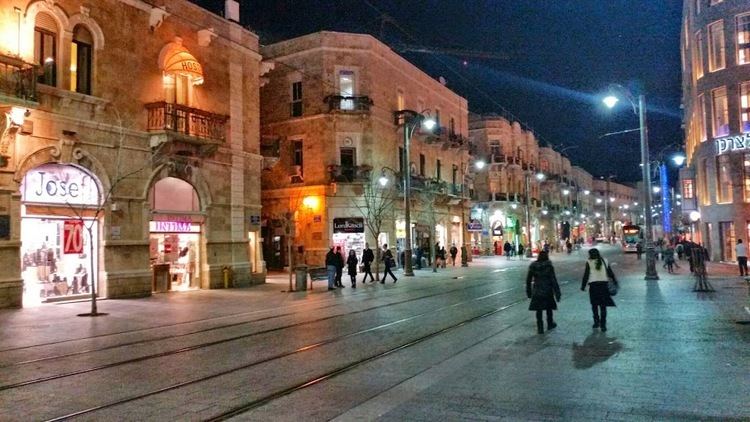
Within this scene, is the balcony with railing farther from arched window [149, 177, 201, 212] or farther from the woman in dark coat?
the woman in dark coat

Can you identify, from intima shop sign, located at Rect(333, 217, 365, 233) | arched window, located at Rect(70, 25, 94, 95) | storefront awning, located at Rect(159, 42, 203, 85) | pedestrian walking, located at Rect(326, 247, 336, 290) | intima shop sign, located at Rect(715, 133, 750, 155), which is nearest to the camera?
arched window, located at Rect(70, 25, 94, 95)

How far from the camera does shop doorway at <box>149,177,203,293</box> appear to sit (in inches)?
885

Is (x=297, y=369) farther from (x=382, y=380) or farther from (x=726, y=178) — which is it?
(x=726, y=178)

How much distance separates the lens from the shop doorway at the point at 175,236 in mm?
22484

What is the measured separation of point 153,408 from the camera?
6.84 meters

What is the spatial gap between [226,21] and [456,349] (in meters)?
20.4

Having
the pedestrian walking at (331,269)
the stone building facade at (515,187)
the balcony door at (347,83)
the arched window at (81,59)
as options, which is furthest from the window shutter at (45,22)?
the stone building facade at (515,187)

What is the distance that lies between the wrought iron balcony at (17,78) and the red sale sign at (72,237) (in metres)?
4.34

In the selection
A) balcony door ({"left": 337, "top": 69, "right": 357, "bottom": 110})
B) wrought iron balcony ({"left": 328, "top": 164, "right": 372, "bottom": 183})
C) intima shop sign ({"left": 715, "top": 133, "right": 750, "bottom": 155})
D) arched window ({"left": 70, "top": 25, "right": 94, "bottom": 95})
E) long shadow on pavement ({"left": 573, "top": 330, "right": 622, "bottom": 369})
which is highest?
balcony door ({"left": 337, "top": 69, "right": 357, "bottom": 110})

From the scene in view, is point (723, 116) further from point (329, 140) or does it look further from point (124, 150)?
point (124, 150)

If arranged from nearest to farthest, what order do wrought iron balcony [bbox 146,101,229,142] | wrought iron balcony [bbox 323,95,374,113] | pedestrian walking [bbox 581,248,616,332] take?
pedestrian walking [bbox 581,248,616,332] < wrought iron balcony [bbox 146,101,229,142] < wrought iron balcony [bbox 323,95,374,113]

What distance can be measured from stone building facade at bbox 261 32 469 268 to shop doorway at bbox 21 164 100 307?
14.1 meters

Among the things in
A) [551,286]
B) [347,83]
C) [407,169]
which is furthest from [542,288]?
[347,83]

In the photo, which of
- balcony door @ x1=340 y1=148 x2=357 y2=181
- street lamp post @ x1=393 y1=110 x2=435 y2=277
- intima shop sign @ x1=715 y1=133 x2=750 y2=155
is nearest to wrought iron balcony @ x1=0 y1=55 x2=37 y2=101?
street lamp post @ x1=393 y1=110 x2=435 y2=277
